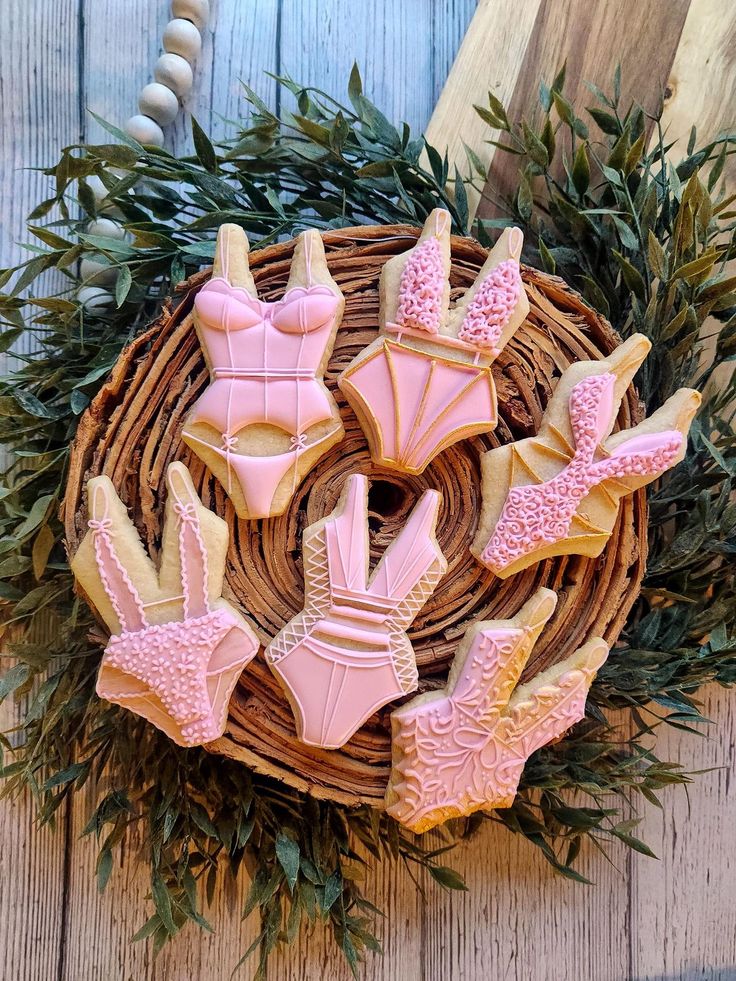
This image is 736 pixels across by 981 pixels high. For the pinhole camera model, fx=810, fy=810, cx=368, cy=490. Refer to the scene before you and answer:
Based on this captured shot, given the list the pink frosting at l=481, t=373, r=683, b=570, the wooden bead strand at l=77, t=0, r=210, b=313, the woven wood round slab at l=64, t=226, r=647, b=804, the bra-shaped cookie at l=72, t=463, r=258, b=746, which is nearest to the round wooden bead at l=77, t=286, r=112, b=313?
the wooden bead strand at l=77, t=0, r=210, b=313

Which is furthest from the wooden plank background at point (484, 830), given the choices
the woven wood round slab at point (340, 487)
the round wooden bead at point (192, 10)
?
the woven wood round slab at point (340, 487)

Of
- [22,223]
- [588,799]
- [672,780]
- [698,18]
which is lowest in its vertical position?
[588,799]

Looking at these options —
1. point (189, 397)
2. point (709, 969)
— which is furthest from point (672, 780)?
point (189, 397)

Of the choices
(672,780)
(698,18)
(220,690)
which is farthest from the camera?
(698,18)

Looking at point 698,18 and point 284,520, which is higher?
point 698,18

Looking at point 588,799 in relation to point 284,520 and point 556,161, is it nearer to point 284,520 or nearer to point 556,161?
point 284,520

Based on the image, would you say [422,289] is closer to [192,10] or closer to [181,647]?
[181,647]

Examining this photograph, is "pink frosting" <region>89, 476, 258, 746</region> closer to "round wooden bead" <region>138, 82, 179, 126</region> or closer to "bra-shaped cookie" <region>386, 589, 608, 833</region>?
"bra-shaped cookie" <region>386, 589, 608, 833</region>
